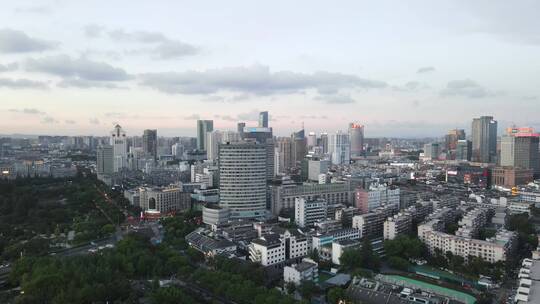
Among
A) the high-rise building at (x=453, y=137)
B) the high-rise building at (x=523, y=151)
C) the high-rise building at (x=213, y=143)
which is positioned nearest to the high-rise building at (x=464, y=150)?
the high-rise building at (x=453, y=137)

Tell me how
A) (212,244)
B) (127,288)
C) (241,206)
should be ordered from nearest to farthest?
(127,288) < (212,244) < (241,206)

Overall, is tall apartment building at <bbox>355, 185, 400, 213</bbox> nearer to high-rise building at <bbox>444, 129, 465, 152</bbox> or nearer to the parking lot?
the parking lot

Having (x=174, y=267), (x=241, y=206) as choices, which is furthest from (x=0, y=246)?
(x=241, y=206)

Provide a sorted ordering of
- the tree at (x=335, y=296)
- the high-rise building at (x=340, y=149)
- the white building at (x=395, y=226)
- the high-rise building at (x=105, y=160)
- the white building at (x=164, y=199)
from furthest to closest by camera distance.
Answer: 1. the high-rise building at (x=340, y=149)
2. the high-rise building at (x=105, y=160)
3. the white building at (x=164, y=199)
4. the white building at (x=395, y=226)
5. the tree at (x=335, y=296)

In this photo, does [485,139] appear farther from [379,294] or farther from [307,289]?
[307,289]

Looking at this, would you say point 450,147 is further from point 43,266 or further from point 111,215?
point 43,266

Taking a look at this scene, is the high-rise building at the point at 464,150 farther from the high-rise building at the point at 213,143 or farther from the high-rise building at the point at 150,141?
the high-rise building at the point at 150,141
